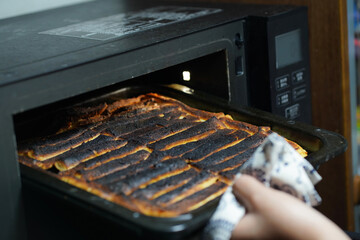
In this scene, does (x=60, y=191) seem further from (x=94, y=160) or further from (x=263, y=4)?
(x=263, y=4)

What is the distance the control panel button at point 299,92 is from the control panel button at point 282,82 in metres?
0.03

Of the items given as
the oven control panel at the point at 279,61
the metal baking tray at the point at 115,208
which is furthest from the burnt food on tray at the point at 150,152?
the oven control panel at the point at 279,61

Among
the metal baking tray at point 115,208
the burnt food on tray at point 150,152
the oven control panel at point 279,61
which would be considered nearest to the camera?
the metal baking tray at point 115,208

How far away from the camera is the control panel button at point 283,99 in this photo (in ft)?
3.96

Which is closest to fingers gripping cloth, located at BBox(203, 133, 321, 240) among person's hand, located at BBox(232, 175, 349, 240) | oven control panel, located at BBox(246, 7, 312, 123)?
person's hand, located at BBox(232, 175, 349, 240)

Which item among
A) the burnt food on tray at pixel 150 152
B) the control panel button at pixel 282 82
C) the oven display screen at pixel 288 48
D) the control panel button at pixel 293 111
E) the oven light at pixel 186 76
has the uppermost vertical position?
the oven display screen at pixel 288 48

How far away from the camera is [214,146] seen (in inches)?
38.6

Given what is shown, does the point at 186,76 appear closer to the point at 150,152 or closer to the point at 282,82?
the point at 282,82

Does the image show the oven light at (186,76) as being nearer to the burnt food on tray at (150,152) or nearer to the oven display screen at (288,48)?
the burnt food on tray at (150,152)

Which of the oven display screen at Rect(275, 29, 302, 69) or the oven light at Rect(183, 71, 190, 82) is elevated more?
the oven display screen at Rect(275, 29, 302, 69)

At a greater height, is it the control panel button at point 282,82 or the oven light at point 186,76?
the oven light at point 186,76

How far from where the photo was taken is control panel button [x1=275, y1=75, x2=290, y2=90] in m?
1.20

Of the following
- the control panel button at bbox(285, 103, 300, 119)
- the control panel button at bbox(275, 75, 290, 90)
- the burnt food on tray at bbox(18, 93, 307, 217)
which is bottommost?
the control panel button at bbox(285, 103, 300, 119)

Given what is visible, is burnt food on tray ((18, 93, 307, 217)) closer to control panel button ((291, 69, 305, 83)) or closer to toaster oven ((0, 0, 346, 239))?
toaster oven ((0, 0, 346, 239))
